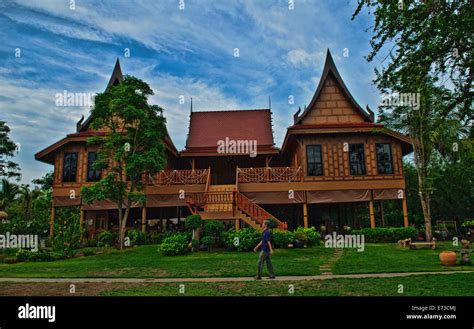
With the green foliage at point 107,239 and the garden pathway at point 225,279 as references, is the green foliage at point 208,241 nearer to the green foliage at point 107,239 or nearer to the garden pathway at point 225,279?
the garden pathway at point 225,279

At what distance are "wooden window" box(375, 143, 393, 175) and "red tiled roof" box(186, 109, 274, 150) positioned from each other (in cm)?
742

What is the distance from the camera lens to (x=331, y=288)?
7719 millimetres

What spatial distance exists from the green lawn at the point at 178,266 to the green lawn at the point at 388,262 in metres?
0.85

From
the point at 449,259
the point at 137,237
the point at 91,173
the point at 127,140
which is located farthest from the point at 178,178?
the point at 449,259

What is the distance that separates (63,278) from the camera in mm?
10133

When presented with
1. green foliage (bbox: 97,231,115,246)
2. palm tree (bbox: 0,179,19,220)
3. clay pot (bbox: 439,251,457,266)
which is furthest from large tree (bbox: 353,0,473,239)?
palm tree (bbox: 0,179,19,220)

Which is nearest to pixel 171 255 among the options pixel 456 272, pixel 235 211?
pixel 235 211

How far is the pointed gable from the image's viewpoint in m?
21.4

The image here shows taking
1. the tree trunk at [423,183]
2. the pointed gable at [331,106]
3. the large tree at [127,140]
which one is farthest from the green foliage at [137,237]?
the tree trunk at [423,183]

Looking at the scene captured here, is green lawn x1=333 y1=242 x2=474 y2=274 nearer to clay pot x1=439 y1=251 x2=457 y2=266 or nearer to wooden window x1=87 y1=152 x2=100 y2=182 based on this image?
clay pot x1=439 y1=251 x2=457 y2=266

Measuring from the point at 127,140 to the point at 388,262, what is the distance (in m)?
13.1

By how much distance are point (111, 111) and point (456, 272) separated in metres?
15.3

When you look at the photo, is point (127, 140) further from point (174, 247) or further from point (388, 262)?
point (388, 262)
